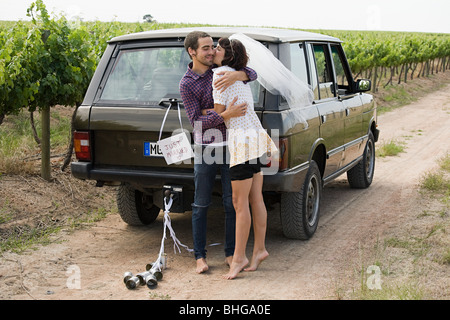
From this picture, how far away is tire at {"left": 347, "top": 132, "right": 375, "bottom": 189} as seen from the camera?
27.2 feet

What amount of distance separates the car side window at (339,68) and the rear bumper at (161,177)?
2049 millimetres

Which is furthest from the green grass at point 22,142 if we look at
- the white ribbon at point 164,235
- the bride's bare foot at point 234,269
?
the bride's bare foot at point 234,269

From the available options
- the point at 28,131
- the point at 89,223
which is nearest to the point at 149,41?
the point at 89,223

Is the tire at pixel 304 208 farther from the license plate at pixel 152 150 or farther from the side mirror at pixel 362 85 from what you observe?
the side mirror at pixel 362 85

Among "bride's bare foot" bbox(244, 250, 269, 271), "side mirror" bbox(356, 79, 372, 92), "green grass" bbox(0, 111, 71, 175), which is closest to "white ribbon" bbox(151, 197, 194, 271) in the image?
"bride's bare foot" bbox(244, 250, 269, 271)

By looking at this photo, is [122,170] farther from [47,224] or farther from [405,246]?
[405,246]

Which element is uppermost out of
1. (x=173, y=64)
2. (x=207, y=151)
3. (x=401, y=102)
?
(x=173, y=64)

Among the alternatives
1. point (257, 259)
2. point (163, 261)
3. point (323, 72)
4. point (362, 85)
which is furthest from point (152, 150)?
point (362, 85)

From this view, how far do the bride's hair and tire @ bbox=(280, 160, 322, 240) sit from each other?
146 centimetres

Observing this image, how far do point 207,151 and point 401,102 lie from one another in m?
20.9

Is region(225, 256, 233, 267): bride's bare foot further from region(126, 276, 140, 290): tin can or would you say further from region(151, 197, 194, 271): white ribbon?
region(126, 276, 140, 290): tin can

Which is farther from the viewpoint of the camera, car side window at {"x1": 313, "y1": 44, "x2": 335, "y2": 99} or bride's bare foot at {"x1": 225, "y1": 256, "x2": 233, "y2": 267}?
car side window at {"x1": 313, "y1": 44, "x2": 335, "y2": 99}

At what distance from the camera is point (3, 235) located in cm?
593

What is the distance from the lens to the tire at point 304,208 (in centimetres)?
554
